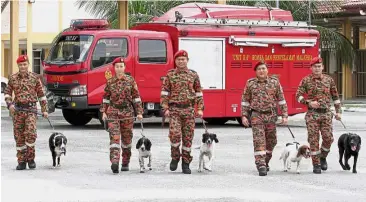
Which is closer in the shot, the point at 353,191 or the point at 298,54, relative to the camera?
the point at 353,191

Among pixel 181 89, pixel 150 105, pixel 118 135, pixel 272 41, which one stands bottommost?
pixel 118 135

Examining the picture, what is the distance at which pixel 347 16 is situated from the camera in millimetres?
43188

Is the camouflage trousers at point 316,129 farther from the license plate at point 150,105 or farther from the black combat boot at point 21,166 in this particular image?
the license plate at point 150,105

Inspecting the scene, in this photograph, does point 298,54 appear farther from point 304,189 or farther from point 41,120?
point 304,189

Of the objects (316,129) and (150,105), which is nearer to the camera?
(316,129)

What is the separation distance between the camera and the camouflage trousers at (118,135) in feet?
50.7

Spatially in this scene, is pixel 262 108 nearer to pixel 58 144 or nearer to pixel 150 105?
pixel 58 144

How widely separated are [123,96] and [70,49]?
10.1 m

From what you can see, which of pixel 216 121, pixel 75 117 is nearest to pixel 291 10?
pixel 216 121

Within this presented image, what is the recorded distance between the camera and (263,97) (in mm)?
15258

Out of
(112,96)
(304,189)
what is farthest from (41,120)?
(304,189)

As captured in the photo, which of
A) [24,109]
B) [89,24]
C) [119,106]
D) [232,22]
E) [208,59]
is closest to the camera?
[119,106]

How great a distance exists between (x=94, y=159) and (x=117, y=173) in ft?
8.29

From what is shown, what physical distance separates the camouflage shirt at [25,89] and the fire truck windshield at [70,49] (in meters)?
8.76
